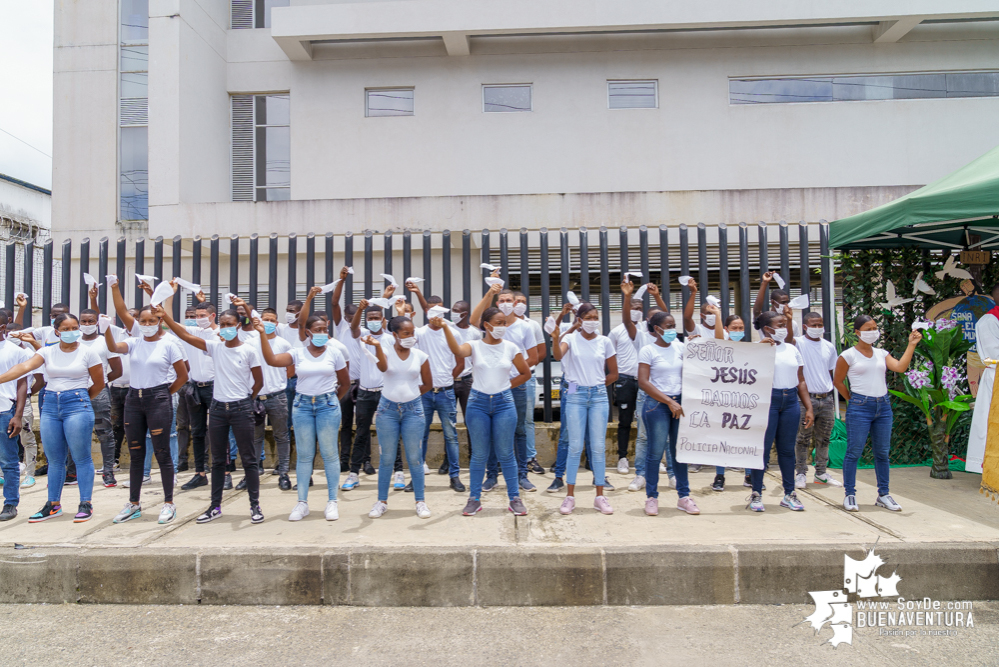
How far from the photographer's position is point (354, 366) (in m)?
7.06

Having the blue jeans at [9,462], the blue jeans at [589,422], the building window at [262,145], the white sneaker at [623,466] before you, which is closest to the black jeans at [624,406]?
the white sneaker at [623,466]

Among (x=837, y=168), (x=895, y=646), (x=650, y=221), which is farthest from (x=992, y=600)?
(x=837, y=168)

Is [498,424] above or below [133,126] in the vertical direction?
below

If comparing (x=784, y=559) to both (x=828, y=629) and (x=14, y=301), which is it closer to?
(x=828, y=629)

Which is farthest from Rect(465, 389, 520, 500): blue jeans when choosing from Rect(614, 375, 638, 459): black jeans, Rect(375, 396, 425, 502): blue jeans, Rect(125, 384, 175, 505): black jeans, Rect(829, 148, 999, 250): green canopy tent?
Rect(829, 148, 999, 250): green canopy tent

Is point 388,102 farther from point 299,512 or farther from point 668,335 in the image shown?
point 299,512

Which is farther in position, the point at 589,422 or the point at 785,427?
the point at 589,422

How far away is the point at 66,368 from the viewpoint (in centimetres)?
549

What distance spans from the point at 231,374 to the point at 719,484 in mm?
4696

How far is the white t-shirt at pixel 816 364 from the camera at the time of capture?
20.8 feet

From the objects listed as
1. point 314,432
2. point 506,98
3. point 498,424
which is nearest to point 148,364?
point 314,432

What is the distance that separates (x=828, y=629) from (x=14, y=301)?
951 centimetres

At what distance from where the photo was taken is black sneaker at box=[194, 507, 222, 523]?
542 cm

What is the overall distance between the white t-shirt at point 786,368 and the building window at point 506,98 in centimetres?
995
